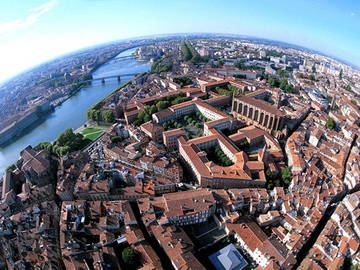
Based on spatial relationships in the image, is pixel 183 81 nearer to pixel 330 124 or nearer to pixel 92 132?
pixel 92 132

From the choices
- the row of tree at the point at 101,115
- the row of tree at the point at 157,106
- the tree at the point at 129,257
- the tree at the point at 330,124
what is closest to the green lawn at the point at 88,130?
the row of tree at the point at 101,115

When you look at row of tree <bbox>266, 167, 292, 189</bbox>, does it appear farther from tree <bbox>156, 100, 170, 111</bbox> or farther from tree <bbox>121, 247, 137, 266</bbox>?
tree <bbox>156, 100, 170, 111</bbox>

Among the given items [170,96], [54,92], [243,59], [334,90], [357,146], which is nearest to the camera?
[357,146]

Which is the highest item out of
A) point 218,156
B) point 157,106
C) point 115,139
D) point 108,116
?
point 157,106

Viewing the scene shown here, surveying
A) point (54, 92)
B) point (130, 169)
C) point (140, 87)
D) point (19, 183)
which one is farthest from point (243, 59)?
point (19, 183)

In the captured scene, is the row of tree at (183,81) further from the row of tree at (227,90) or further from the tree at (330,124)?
the tree at (330,124)

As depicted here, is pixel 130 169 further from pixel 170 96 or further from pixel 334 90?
pixel 334 90

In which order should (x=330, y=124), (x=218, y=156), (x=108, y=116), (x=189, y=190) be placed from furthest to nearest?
(x=108, y=116) → (x=330, y=124) → (x=218, y=156) → (x=189, y=190)

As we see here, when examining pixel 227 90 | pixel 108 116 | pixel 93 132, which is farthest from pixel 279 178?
pixel 93 132

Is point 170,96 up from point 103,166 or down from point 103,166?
up
